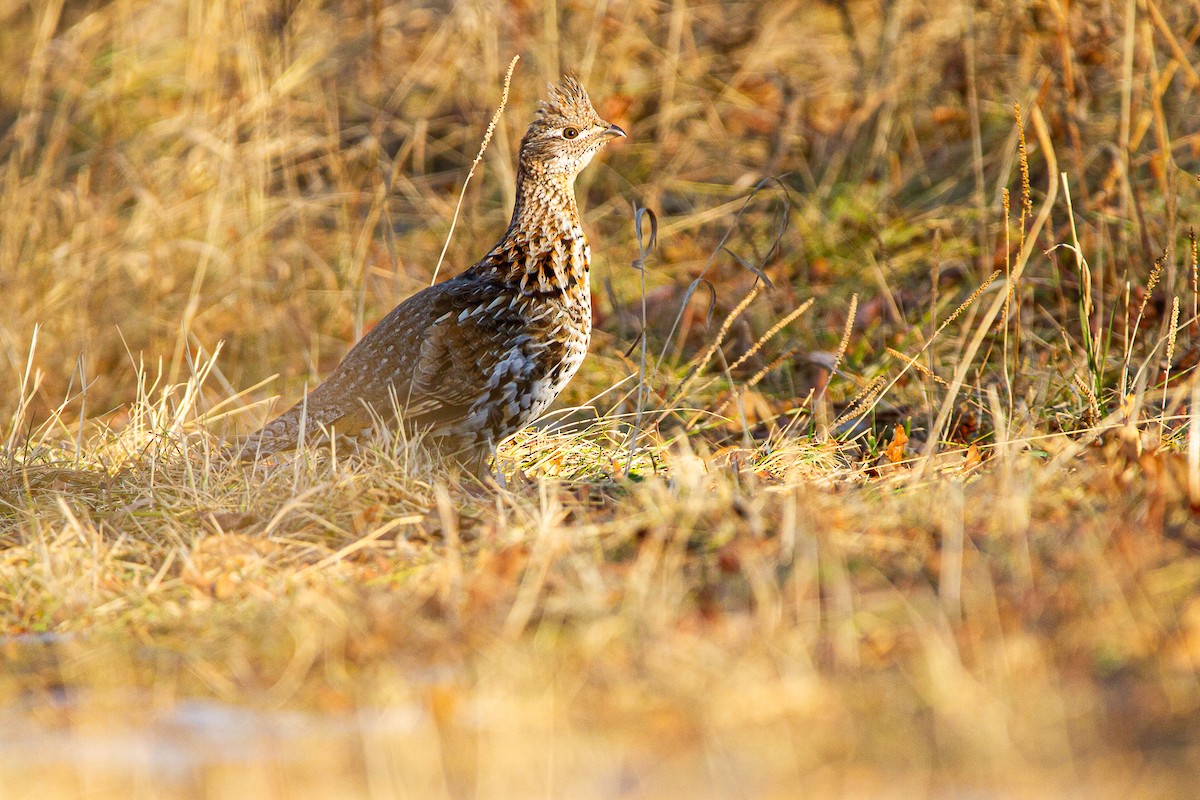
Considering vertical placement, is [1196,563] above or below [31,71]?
below

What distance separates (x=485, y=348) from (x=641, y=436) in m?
0.71

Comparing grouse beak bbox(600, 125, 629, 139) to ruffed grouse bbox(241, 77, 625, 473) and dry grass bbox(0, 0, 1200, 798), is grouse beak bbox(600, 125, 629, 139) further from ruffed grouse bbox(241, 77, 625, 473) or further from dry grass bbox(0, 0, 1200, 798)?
dry grass bbox(0, 0, 1200, 798)

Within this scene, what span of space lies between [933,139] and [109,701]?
677cm

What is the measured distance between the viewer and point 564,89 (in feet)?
18.7

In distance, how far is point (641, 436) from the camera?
5262 mm

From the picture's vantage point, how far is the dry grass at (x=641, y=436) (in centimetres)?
273

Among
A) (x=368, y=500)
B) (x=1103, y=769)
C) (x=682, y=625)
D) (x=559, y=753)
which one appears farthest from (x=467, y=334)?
(x=1103, y=769)

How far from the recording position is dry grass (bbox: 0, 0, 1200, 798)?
2734 mm

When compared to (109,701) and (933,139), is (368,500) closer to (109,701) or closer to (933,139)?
(109,701)

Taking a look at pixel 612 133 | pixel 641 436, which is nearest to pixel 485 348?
pixel 641 436

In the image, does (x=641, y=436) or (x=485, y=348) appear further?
(x=641, y=436)

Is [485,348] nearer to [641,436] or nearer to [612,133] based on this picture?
[641,436]

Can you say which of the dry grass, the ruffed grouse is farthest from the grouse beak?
the dry grass

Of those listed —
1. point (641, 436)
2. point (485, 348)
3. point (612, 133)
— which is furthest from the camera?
point (612, 133)
